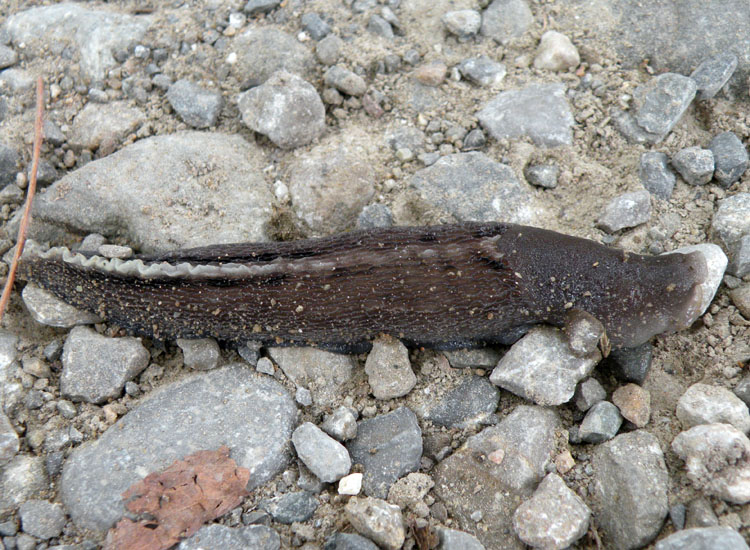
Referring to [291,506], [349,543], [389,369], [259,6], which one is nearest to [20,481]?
[291,506]

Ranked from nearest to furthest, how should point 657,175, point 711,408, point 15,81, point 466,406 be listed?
point 711,408, point 466,406, point 657,175, point 15,81

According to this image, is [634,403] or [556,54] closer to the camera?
[634,403]

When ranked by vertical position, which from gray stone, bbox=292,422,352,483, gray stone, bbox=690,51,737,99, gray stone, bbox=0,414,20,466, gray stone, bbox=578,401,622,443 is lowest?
gray stone, bbox=0,414,20,466

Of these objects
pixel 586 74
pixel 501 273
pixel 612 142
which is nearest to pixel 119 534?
pixel 501 273

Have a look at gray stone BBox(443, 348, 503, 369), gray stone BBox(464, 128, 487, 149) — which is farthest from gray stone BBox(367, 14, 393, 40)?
gray stone BBox(443, 348, 503, 369)

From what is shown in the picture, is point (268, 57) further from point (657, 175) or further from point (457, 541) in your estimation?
point (457, 541)

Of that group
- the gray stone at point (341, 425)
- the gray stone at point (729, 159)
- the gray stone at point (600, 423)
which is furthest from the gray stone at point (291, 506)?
the gray stone at point (729, 159)

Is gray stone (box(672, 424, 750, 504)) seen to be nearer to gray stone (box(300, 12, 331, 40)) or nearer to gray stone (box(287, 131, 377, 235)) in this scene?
gray stone (box(287, 131, 377, 235))

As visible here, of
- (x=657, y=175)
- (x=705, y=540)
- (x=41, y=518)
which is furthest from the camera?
(x=657, y=175)
